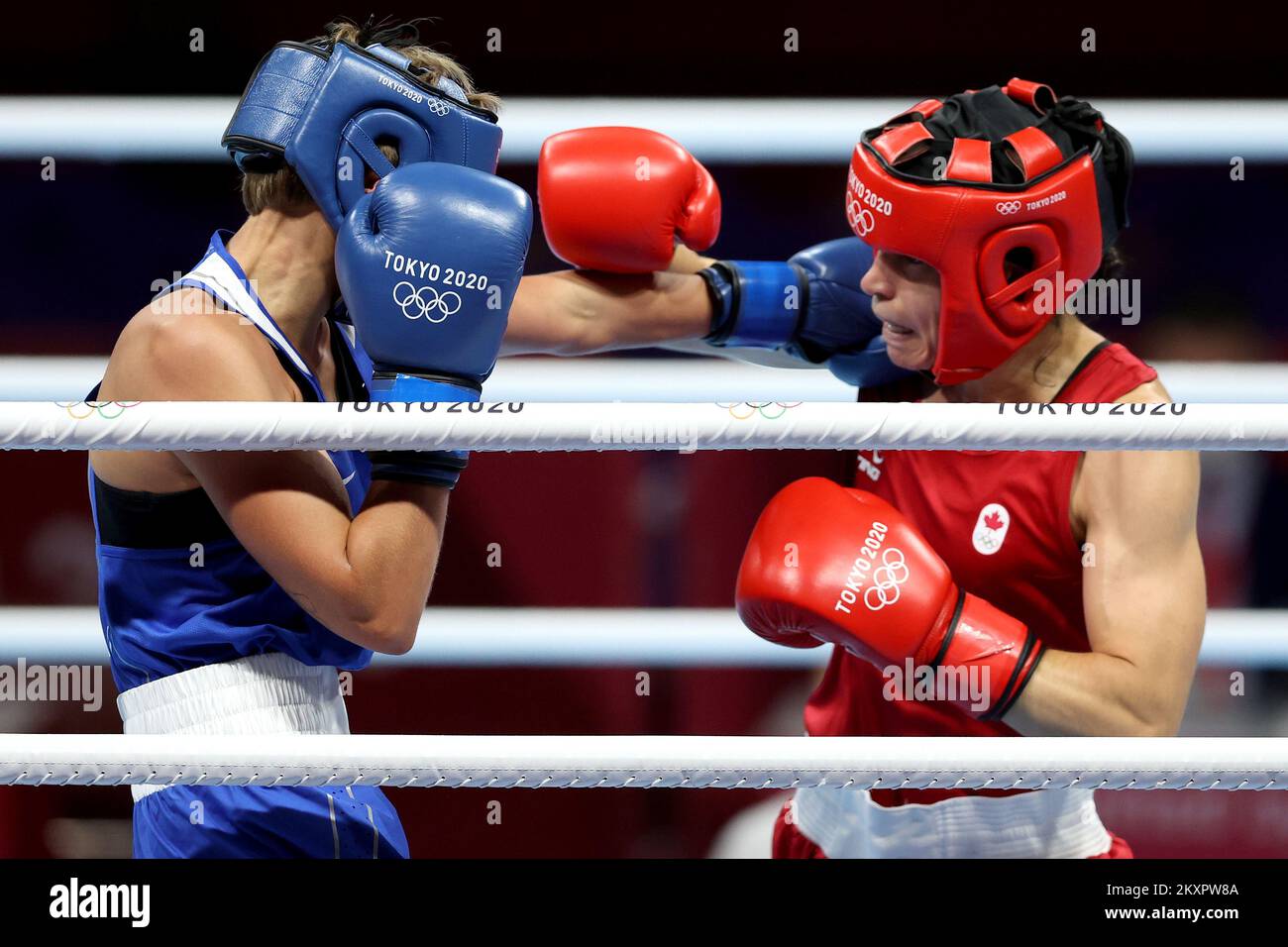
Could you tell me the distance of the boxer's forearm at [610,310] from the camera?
6.51 ft

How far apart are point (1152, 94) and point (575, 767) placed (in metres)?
2.20

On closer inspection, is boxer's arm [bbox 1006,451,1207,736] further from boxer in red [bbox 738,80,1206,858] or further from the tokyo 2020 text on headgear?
the tokyo 2020 text on headgear

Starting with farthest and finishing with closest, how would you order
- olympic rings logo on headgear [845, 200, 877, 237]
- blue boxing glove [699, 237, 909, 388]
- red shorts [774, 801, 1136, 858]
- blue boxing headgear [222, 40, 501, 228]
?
blue boxing glove [699, 237, 909, 388]
red shorts [774, 801, 1136, 858]
olympic rings logo on headgear [845, 200, 877, 237]
blue boxing headgear [222, 40, 501, 228]

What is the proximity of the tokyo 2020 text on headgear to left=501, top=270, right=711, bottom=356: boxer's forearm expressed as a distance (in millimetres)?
359

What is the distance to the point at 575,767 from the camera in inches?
47.1

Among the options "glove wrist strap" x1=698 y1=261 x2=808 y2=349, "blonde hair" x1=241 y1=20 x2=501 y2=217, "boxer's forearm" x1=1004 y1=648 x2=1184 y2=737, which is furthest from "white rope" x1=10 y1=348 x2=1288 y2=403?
"boxer's forearm" x1=1004 y1=648 x2=1184 y2=737

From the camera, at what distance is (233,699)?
146cm

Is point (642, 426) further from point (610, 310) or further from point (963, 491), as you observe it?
point (610, 310)

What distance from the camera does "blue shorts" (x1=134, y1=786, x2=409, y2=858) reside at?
146cm

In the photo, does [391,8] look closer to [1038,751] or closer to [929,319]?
[929,319]

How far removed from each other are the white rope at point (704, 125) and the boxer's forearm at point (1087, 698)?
4.69 feet

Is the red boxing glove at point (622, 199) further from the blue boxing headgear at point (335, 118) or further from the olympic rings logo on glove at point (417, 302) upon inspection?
the olympic rings logo on glove at point (417, 302)

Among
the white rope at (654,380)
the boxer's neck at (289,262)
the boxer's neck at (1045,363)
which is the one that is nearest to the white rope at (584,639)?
the white rope at (654,380)

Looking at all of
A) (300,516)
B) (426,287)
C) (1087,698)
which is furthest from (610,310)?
(1087,698)
